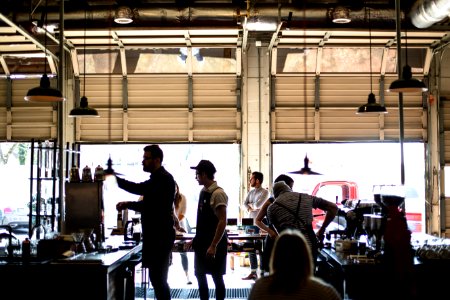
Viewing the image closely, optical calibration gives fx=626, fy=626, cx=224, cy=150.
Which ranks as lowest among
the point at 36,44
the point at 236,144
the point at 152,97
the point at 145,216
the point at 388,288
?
the point at 388,288

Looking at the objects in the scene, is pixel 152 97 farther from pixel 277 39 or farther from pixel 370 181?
pixel 370 181

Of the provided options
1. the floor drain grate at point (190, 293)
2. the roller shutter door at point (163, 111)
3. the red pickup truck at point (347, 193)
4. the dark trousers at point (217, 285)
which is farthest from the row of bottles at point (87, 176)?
the red pickup truck at point (347, 193)

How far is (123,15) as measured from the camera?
9742 millimetres

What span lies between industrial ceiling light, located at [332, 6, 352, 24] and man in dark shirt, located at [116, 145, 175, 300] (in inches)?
192

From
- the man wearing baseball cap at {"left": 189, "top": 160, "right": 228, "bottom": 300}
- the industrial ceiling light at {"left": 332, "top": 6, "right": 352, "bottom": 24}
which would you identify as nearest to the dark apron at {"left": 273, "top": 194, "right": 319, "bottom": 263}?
the man wearing baseball cap at {"left": 189, "top": 160, "right": 228, "bottom": 300}

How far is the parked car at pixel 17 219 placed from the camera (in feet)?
37.6

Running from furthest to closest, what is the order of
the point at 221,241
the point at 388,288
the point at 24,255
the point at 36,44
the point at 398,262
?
the point at 36,44, the point at 221,241, the point at 24,255, the point at 388,288, the point at 398,262

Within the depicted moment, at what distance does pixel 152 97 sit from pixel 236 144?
5.92ft

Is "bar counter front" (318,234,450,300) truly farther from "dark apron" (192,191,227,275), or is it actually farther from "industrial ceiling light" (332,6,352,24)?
"industrial ceiling light" (332,6,352,24)

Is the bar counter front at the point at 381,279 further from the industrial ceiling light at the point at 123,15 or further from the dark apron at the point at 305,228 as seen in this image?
the industrial ceiling light at the point at 123,15

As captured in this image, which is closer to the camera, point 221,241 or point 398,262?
point 398,262

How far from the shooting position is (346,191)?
38.9 ft

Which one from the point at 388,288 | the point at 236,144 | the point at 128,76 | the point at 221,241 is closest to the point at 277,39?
the point at 236,144

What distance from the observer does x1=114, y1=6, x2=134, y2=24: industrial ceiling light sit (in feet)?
31.0
